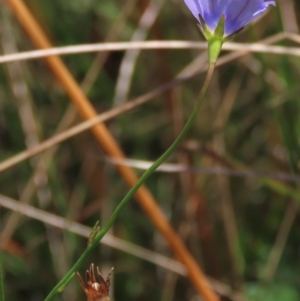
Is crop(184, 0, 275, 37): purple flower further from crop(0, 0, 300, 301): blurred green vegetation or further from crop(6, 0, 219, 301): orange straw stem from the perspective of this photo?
crop(0, 0, 300, 301): blurred green vegetation

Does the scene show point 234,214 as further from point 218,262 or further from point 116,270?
point 116,270

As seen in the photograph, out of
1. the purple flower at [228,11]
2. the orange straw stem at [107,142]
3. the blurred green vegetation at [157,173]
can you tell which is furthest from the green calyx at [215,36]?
the blurred green vegetation at [157,173]

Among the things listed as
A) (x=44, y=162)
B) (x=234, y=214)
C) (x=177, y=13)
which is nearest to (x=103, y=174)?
(x=44, y=162)

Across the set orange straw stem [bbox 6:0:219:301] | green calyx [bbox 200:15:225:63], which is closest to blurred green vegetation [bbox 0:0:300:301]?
orange straw stem [bbox 6:0:219:301]

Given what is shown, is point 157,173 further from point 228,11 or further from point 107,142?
point 228,11

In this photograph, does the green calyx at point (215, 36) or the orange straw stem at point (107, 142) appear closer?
the green calyx at point (215, 36)

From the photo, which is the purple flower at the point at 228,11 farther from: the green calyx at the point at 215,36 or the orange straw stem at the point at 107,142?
the orange straw stem at the point at 107,142

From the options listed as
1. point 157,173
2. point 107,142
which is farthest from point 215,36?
point 157,173
